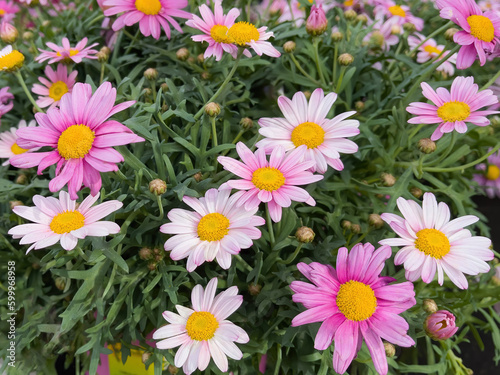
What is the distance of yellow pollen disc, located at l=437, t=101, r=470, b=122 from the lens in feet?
2.08

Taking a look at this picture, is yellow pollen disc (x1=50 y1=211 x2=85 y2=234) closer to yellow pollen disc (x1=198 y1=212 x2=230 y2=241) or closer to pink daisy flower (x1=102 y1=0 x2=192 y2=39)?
yellow pollen disc (x1=198 y1=212 x2=230 y2=241)

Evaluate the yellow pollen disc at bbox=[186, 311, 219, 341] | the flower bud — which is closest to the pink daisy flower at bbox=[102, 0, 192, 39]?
the yellow pollen disc at bbox=[186, 311, 219, 341]

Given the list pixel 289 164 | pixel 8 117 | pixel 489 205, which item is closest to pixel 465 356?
pixel 489 205

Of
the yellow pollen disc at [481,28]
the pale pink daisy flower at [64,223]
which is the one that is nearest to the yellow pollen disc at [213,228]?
the pale pink daisy flower at [64,223]

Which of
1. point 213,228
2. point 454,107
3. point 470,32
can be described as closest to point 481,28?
point 470,32

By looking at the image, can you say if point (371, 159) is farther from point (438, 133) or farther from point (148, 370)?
point (148, 370)

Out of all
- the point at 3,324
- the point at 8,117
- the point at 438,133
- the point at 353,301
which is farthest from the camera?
the point at 8,117

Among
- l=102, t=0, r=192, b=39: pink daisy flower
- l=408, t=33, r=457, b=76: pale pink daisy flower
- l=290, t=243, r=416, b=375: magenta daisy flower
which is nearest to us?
l=290, t=243, r=416, b=375: magenta daisy flower

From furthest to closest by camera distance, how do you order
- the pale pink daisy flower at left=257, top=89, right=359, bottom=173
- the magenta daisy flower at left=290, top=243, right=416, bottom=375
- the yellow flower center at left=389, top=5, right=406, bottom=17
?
the yellow flower center at left=389, top=5, right=406, bottom=17 < the pale pink daisy flower at left=257, top=89, right=359, bottom=173 < the magenta daisy flower at left=290, top=243, right=416, bottom=375

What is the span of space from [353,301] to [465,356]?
2.26 ft

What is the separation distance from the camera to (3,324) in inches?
29.5

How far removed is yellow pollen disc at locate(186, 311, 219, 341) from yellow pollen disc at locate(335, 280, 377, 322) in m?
0.17

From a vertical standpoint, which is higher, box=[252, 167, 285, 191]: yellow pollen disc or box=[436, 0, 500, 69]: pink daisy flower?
box=[436, 0, 500, 69]: pink daisy flower

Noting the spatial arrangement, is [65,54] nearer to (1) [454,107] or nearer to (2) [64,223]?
(2) [64,223]
